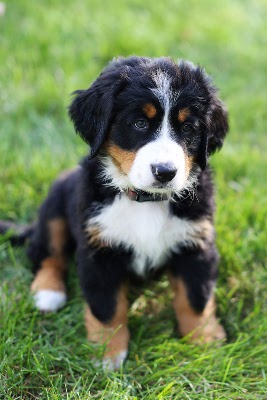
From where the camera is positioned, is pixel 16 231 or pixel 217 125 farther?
pixel 16 231

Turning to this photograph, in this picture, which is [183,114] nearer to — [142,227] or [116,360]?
[142,227]

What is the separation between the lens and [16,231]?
373cm

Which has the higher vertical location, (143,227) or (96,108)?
(96,108)

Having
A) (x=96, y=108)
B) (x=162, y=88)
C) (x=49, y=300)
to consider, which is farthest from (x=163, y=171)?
(x=49, y=300)

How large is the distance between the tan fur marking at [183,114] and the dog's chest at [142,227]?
20.9 inches

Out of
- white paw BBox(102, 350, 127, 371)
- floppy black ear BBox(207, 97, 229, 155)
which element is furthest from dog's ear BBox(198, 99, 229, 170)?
white paw BBox(102, 350, 127, 371)

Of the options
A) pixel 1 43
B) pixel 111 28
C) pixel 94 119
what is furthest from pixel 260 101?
pixel 94 119

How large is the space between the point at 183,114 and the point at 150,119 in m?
0.16

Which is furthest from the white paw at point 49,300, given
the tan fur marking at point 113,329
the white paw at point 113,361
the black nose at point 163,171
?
the black nose at point 163,171

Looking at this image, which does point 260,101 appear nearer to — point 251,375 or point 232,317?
point 232,317

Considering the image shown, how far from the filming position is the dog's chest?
286 centimetres

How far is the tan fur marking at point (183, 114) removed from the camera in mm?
2541

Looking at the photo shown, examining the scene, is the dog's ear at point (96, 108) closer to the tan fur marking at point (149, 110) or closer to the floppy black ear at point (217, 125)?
the tan fur marking at point (149, 110)

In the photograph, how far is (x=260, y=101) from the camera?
17.9 feet
